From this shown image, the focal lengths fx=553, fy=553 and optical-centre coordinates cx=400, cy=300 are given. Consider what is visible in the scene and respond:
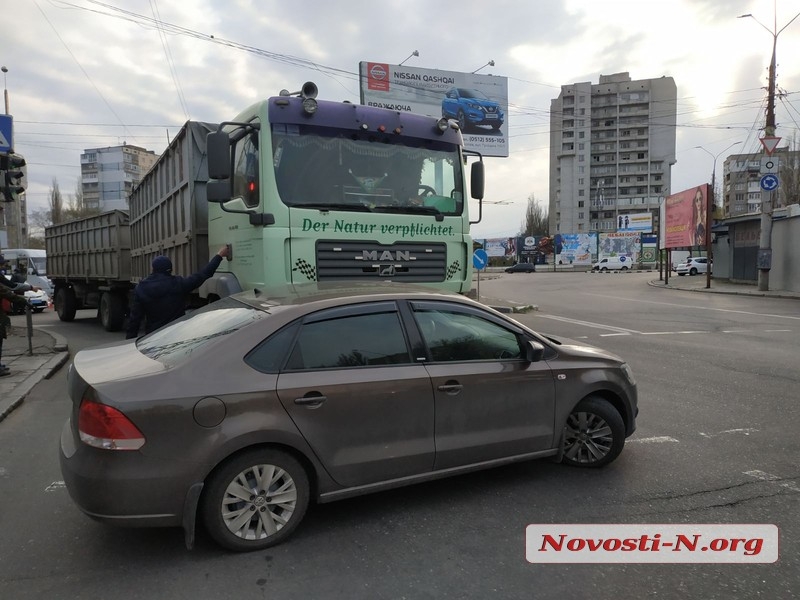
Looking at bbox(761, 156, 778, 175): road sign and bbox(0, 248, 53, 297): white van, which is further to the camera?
bbox(0, 248, 53, 297): white van

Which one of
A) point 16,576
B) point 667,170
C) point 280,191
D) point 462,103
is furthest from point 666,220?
point 667,170

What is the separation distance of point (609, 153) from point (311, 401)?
402 ft

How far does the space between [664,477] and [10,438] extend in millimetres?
5894

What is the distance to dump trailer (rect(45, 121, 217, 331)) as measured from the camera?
747 centimetres

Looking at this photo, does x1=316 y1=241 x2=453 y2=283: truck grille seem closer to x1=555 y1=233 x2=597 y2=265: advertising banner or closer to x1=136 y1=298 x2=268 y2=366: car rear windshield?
x1=136 y1=298 x2=268 y2=366: car rear windshield

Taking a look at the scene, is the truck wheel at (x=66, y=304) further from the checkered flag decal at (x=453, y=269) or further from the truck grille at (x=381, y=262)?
the checkered flag decal at (x=453, y=269)

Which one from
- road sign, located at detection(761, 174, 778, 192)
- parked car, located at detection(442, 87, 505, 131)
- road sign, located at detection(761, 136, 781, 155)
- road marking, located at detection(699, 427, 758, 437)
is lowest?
road marking, located at detection(699, 427, 758, 437)

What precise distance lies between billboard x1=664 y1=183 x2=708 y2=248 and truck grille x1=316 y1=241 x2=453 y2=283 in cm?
3125

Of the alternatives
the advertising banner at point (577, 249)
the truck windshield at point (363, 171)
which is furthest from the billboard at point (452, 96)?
the advertising banner at point (577, 249)

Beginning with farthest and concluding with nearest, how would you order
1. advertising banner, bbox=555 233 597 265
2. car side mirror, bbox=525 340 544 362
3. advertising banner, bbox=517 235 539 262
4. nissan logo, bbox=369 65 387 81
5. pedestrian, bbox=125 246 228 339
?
advertising banner, bbox=517 235 539 262 → advertising banner, bbox=555 233 597 265 → nissan logo, bbox=369 65 387 81 → pedestrian, bbox=125 246 228 339 → car side mirror, bbox=525 340 544 362

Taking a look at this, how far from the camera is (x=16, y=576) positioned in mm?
2939

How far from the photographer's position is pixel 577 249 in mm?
77688

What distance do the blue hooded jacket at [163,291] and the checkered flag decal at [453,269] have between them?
2671mm

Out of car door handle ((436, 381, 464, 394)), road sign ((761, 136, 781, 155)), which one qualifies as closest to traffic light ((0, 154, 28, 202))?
car door handle ((436, 381, 464, 394))
